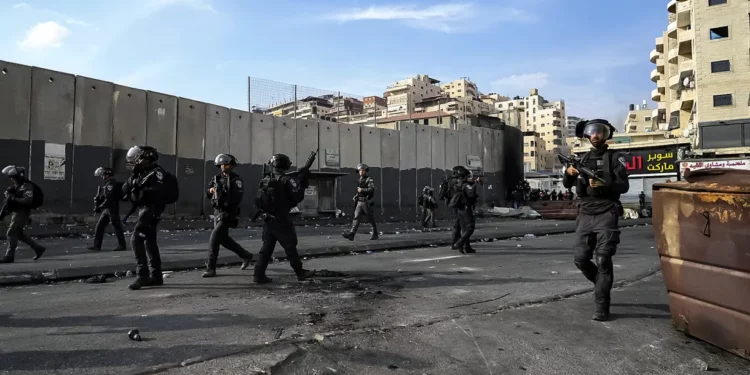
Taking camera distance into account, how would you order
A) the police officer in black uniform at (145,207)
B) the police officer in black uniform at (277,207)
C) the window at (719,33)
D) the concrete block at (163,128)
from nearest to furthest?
1. the police officer in black uniform at (145,207)
2. the police officer in black uniform at (277,207)
3. the concrete block at (163,128)
4. the window at (719,33)

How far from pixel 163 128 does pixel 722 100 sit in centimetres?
4453

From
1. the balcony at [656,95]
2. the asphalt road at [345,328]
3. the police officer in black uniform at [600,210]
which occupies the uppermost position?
the balcony at [656,95]

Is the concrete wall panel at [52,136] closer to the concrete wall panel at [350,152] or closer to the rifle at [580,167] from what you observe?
the concrete wall panel at [350,152]

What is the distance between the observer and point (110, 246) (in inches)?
427

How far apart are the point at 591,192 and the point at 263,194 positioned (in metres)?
3.73

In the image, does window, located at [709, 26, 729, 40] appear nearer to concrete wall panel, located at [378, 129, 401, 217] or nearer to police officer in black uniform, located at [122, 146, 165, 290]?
concrete wall panel, located at [378, 129, 401, 217]

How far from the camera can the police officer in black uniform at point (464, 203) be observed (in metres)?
9.53

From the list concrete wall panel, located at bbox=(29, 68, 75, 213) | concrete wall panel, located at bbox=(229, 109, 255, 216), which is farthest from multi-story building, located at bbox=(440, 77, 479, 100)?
concrete wall panel, located at bbox=(29, 68, 75, 213)

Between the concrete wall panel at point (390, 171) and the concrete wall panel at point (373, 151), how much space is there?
0.16m

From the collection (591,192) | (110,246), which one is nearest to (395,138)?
(110,246)

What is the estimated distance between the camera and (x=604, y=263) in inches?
169

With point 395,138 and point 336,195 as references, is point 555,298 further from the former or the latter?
point 395,138

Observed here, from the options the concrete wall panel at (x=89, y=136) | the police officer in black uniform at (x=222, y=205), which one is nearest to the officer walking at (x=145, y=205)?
the police officer in black uniform at (x=222, y=205)

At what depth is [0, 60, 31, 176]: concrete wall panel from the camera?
44.2ft
